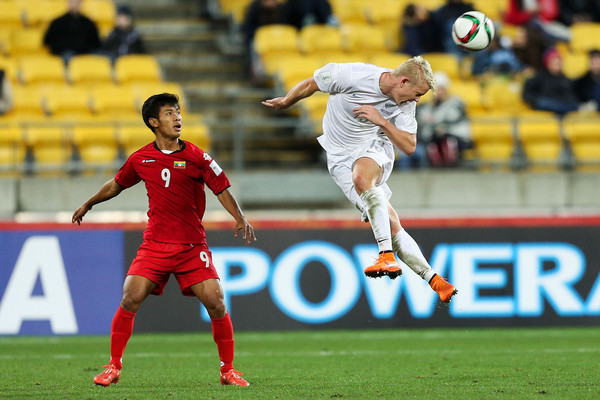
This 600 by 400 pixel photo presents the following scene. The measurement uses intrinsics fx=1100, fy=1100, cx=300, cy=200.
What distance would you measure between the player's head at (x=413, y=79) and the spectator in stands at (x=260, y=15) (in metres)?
8.60

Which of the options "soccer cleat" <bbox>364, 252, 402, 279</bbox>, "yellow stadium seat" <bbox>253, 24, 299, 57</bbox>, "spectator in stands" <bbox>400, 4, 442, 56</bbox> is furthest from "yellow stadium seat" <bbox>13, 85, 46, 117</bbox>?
"soccer cleat" <bbox>364, 252, 402, 279</bbox>

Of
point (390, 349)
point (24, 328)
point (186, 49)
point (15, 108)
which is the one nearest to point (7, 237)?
point (24, 328)

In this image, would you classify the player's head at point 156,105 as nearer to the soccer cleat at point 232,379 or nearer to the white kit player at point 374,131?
the white kit player at point 374,131

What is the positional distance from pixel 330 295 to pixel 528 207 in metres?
3.15

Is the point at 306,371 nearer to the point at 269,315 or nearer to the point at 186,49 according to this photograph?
the point at 269,315

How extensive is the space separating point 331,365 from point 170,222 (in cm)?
249

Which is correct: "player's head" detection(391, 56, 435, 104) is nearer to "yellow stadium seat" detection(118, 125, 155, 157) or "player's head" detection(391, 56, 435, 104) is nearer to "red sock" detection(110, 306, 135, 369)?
"red sock" detection(110, 306, 135, 369)

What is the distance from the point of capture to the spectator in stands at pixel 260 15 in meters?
16.1

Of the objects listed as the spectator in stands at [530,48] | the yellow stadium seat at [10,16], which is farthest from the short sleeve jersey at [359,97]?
the yellow stadium seat at [10,16]

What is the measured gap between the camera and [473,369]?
8.86 metres

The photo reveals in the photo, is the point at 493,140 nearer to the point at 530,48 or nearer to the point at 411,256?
the point at 530,48

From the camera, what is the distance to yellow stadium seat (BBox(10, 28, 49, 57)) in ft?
50.4

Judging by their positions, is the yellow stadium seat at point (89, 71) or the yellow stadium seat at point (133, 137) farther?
the yellow stadium seat at point (89, 71)

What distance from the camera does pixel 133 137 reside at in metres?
13.9
